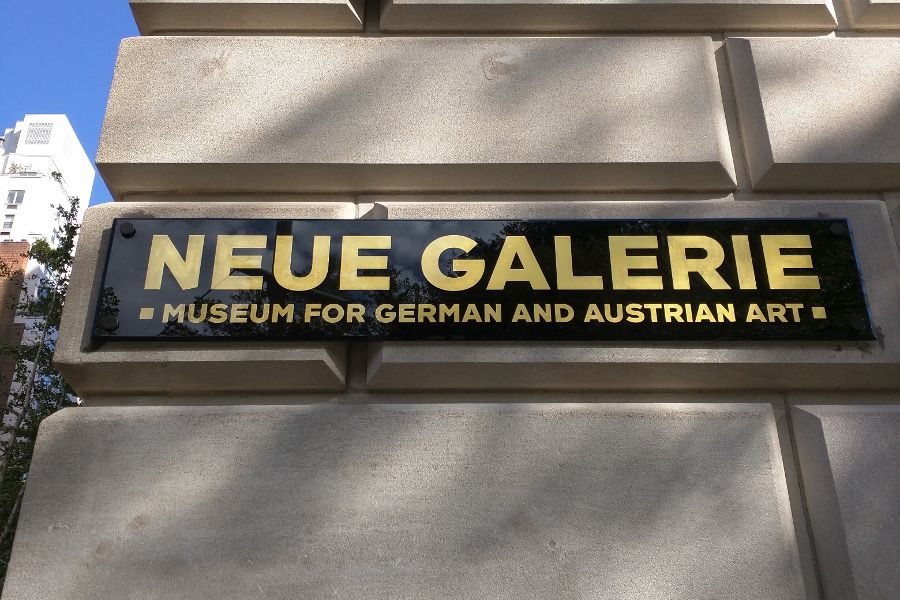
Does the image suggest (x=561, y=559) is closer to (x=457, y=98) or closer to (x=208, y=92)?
(x=457, y=98)

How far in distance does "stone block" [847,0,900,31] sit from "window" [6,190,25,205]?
7655 cm

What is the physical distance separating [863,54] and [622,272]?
1.78m

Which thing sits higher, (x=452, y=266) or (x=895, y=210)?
(x=895, y=210)

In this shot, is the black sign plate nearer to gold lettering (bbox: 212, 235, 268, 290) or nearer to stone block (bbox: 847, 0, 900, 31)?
gold lettering (bbox: 212, 235, 268, 290)

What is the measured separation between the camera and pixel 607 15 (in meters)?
3.58

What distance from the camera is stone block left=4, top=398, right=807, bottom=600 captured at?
102 inches

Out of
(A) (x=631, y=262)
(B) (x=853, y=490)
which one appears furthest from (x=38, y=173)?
(B) (x=853, y=490)

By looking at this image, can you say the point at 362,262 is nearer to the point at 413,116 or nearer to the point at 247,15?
the point at 413,116

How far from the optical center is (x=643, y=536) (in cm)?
264

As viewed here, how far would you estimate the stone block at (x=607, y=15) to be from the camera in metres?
3.55

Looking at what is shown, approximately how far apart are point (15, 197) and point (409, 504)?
7761cm

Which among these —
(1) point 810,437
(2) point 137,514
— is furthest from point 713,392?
(2) point 137,514

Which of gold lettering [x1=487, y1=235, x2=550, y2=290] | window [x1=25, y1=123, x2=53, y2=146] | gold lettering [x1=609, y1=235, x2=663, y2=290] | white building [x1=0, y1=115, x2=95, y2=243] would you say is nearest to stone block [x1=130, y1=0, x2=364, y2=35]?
gold lettering [x1=487, y1=235, x2=550, y2=290]

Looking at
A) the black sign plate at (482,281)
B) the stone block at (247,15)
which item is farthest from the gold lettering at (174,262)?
the stone block at (247,15)
